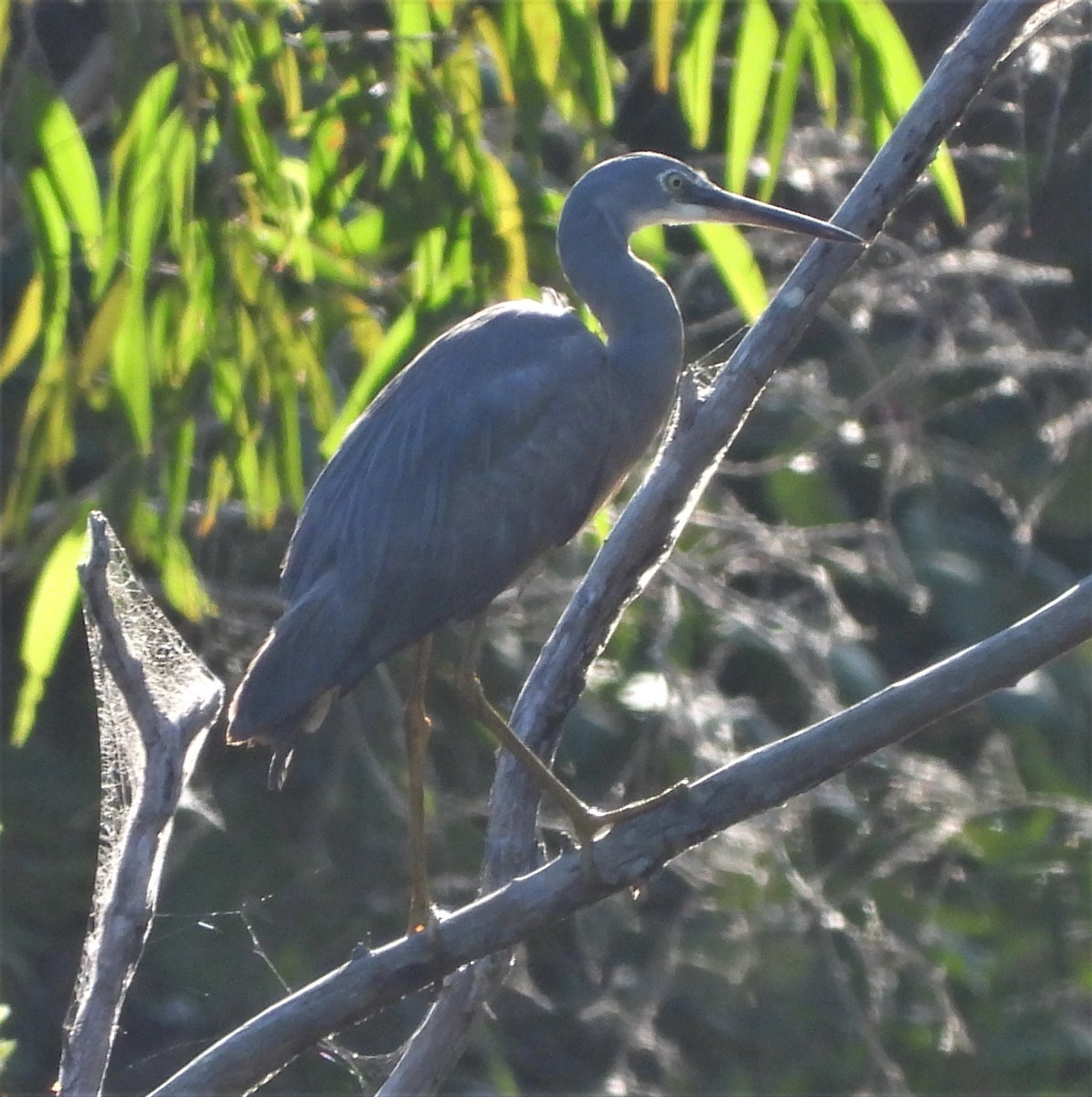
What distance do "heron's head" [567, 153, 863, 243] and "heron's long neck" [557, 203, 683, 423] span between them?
0.8 inches

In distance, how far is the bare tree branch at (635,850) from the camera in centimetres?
135

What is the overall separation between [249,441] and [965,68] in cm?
104

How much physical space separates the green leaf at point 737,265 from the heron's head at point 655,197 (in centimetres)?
Answer: 15

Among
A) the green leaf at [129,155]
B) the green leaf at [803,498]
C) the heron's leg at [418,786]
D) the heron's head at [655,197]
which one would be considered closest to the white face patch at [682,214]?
the heron's head at [655,197]

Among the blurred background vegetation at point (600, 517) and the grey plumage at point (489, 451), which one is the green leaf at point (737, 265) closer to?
the blurred background vegetation at point (600, 517)

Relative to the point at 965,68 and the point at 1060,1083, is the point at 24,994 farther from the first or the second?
the point at 965,68

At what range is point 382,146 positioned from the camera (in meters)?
2.44

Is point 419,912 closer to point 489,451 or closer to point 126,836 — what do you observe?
point 126,836

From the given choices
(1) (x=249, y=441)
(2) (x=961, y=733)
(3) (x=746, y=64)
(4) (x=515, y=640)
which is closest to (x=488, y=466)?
(1) (x=249, y=441)

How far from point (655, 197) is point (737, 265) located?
0.22m

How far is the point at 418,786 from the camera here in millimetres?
1925

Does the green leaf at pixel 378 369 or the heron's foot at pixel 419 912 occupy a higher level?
the green leaf at pixel 378 369

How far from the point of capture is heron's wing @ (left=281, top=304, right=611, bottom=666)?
6.14 ft

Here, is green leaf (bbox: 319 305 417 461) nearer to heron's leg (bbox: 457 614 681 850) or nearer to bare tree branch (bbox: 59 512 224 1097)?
heron's leg (bbox: 457 614 681 850)
